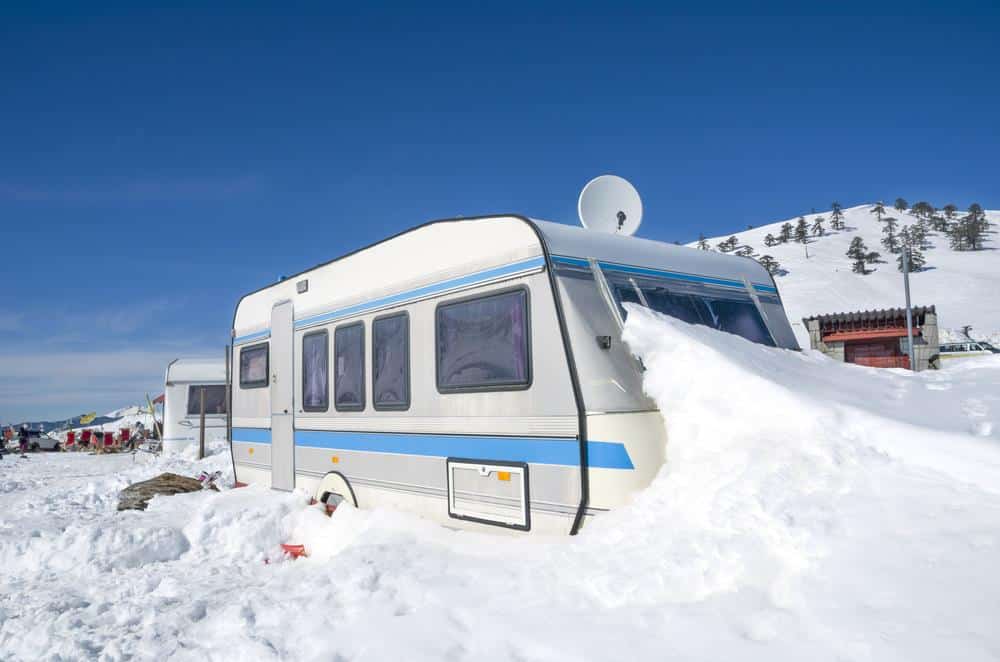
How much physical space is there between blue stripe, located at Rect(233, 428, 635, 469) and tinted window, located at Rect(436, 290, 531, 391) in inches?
15.5

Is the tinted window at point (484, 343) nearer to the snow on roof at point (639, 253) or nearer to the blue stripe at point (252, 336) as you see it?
the snow on roof at point (639, 253)

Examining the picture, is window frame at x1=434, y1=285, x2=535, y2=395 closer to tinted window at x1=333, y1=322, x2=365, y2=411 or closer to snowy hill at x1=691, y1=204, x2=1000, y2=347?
tinted window at x1=333, y1=322, x2=365, y2=411

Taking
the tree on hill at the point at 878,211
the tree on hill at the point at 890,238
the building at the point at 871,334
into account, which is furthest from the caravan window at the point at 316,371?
the tree on hill at the point at 878,211

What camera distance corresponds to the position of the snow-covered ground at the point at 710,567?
10.00 feet

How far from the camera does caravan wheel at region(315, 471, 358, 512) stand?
712 centimetres

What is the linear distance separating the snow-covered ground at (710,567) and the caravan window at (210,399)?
51.1ft

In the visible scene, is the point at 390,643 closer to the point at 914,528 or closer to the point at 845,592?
the point at 845,592

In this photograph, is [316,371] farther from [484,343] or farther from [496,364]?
[496,364]

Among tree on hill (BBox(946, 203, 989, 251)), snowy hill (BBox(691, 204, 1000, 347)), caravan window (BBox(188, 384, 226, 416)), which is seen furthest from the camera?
tree on hill (BBox(946, 203, 989, 251))

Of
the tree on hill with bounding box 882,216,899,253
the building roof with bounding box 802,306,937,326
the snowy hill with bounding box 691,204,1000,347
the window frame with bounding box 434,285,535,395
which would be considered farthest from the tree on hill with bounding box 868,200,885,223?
the window frame with bounding box 434,285,535,395

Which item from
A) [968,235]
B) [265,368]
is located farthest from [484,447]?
[968,235]

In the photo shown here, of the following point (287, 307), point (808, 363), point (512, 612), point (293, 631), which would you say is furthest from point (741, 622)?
point (287, 307)

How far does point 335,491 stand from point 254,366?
107 inches

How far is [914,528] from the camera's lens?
3266mm
